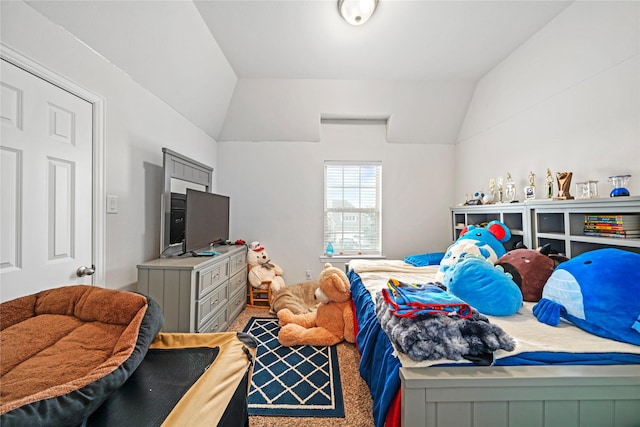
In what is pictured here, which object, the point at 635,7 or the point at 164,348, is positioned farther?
the point at 635,7

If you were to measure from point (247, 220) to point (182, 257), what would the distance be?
1376 millimetres

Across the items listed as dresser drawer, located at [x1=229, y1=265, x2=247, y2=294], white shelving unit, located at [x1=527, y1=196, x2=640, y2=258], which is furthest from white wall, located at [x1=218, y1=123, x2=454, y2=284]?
white shelving unit, located at [x1=527, y1=196, x2=640, y2=258]

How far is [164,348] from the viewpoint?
976 mm

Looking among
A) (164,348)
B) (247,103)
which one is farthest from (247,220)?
(164,348)

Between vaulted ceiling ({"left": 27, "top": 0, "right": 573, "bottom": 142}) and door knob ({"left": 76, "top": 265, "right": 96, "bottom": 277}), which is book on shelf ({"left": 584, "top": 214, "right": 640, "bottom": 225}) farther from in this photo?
door knob ({"left": 76, "top": 265, "right": 96, "bottom": 277})

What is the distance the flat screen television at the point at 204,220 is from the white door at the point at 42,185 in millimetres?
730

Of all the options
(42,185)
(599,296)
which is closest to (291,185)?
(42,185)

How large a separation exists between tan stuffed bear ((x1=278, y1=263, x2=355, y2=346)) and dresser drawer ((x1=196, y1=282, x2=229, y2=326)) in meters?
0.65

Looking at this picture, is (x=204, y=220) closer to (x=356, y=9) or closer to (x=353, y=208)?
(x=353, y=208)

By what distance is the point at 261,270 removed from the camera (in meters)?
3.25

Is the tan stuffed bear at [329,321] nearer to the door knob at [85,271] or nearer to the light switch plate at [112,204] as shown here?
the door knob at [85,271]

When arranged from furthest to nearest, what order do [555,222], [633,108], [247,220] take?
[247,220]
[555,222]
[633,108]

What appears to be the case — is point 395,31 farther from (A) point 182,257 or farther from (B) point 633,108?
(A) point 182,257

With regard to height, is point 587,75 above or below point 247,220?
above
